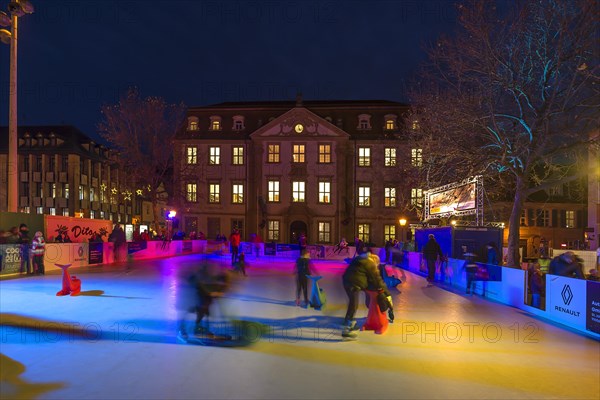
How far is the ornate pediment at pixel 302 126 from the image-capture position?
4334 cm

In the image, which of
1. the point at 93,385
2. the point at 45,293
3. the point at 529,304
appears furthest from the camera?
the point at 45,293

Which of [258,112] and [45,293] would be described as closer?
[45,293]

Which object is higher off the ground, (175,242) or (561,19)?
(561,19)

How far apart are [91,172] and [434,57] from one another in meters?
55.8

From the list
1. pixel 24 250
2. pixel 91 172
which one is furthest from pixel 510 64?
pixel 91 172

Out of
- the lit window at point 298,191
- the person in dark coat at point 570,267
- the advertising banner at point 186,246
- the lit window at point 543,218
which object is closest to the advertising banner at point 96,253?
the advertising banner at point 186,246

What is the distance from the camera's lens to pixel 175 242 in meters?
34.5

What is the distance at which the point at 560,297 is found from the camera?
11.1 m

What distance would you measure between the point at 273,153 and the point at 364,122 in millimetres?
9294

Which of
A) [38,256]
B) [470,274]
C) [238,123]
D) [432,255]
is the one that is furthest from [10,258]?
[238,123]

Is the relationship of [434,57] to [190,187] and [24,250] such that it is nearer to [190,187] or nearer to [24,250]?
[24,250]

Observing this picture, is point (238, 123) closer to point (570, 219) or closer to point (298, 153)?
point (298, 153)

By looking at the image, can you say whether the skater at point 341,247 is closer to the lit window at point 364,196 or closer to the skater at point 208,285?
the lit window at point 364,196

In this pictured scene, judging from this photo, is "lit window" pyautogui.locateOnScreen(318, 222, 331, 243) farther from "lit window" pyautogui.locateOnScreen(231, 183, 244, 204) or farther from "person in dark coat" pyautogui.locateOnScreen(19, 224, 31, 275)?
"person in dark coat" pyautogui.locateOnScreen(19, 224, 31, 275)
